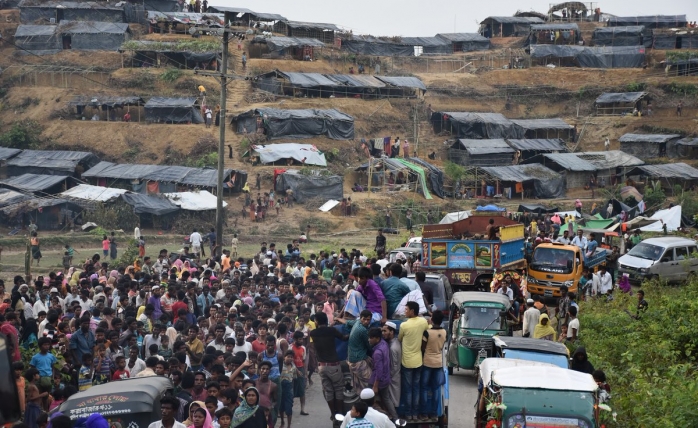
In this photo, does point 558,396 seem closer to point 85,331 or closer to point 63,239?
point 85,331

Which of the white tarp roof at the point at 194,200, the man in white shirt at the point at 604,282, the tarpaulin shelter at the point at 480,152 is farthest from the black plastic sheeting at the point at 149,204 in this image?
the tarpaulin shelter at the point at 480,152

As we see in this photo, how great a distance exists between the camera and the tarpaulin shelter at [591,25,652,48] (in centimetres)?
7888

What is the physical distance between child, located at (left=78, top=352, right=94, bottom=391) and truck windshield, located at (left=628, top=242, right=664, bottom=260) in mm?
20366

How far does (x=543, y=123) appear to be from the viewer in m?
65.2

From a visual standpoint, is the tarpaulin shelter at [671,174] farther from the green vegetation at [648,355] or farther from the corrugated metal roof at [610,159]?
the green vegetation at [648,355]

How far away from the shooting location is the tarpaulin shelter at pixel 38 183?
1709 inches

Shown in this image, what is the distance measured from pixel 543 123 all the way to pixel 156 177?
31230 millimetres

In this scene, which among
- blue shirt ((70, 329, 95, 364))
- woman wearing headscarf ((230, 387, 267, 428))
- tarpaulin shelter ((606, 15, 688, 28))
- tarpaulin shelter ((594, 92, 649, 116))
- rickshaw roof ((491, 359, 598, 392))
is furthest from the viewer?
tarpaulin shelter ((606, 15, 688, 28))

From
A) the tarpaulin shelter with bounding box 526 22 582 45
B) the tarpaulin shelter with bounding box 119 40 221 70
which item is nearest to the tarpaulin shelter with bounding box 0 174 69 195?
the tarpaulin shelter with bounding box 119 40 221 70

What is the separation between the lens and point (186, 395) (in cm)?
1108

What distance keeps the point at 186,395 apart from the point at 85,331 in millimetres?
3212

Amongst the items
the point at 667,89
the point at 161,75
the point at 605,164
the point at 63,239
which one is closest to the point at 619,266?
the point at 63,239

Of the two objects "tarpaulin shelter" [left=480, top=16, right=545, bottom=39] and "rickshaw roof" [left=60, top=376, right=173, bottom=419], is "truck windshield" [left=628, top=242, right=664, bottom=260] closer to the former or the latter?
"rickshaw roof" [left=60, top=376, right=173, bottom=419]

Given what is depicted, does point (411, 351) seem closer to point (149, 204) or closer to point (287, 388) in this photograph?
point (287, 388)
